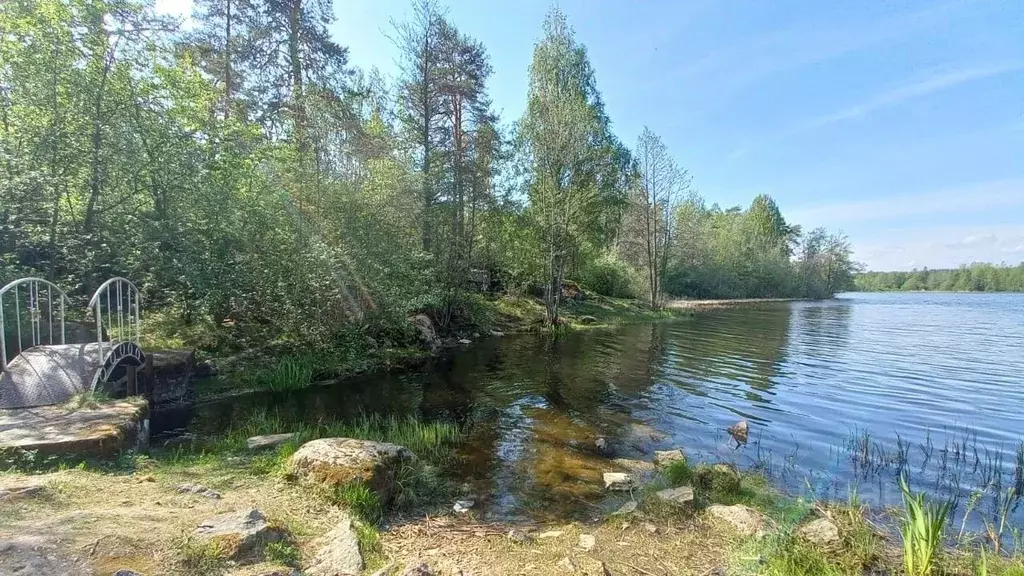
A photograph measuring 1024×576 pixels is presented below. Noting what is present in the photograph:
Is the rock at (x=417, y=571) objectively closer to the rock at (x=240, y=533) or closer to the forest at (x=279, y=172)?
the rock at (x=240, y=533)

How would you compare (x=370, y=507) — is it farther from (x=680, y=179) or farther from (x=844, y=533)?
(x=680, y=179)

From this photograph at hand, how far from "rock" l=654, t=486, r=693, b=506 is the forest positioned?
10249 mm

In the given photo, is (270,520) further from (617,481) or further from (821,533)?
(821,533)

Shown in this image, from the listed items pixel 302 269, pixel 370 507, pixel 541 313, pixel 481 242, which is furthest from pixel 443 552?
pixel 541 313

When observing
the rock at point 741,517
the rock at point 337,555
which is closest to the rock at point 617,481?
the rock at point 741,517

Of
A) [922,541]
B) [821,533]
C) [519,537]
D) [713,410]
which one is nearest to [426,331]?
[713,410]

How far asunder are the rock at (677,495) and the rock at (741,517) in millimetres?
257

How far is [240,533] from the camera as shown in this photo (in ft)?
11.0

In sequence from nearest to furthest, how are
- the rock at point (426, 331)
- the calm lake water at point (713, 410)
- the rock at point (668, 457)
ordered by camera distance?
the calm lake water at point (713, 410), the rock at point (668, 457), the rock at point (426, 331)

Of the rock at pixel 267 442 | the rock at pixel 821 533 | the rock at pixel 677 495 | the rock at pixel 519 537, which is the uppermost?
the rock at pixel 267 442

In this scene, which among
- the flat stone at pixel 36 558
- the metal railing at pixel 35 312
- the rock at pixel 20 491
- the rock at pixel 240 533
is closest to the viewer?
the flat stone at pixel 36 558

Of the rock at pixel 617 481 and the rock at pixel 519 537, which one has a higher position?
the rock at pixel 519 537

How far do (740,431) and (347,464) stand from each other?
22.7 feet

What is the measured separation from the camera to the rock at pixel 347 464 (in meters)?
4.80
